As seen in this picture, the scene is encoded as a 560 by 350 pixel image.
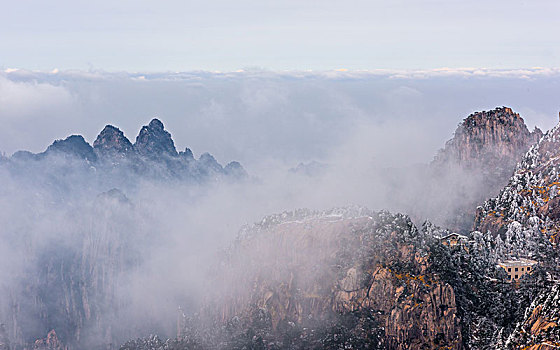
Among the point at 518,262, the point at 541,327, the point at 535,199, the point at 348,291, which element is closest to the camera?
the point at 541,327

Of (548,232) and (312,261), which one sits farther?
(312,261)

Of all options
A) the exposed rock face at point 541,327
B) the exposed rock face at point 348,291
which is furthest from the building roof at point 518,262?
the exposed rock face at point 541,327

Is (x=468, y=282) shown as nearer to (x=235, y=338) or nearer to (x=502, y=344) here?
(x=502, y=344)

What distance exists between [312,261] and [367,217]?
2387 cm

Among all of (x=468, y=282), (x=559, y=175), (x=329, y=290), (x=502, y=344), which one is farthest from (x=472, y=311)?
(x=559, y=175)

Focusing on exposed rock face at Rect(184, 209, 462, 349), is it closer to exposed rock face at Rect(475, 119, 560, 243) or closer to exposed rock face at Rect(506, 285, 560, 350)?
exposed rock face at Rect(475, 119, 560, 243)

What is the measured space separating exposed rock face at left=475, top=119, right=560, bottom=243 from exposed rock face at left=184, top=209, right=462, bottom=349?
1260 inches

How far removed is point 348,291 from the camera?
170 meters

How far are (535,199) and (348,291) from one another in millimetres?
65380

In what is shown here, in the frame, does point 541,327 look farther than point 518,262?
No

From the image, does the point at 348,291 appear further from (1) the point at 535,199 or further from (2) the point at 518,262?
(1) the point at 535,199

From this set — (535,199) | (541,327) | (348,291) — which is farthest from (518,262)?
(541,327)

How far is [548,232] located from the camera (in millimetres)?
167250

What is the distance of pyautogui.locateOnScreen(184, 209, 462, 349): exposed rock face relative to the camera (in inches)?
6186
